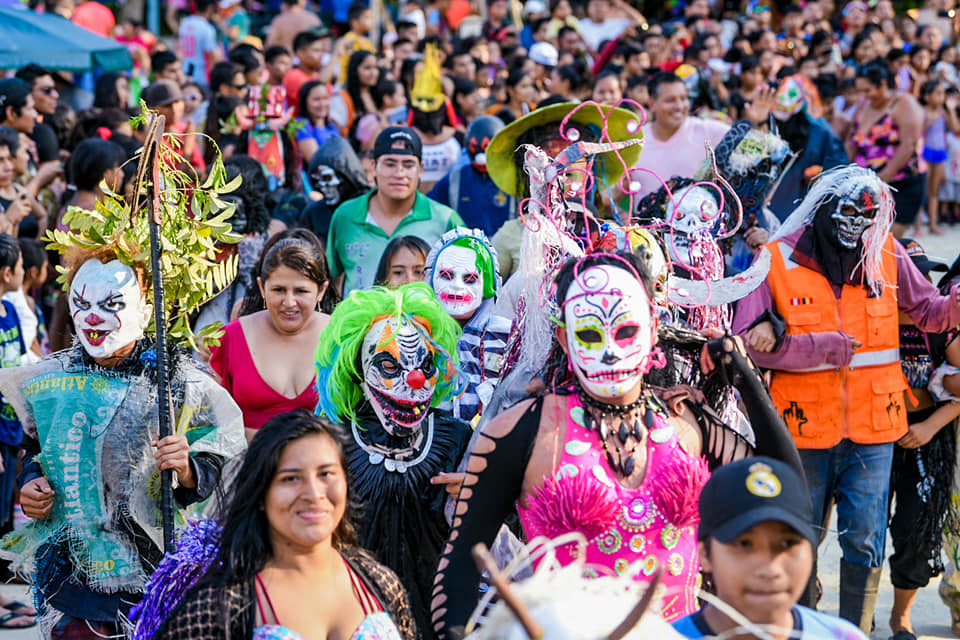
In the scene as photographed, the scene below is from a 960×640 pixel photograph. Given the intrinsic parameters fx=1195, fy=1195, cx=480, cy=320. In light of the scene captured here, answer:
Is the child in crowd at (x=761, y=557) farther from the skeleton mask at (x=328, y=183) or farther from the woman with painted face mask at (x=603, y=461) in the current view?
the skeleton mask at (x=328, y=183)

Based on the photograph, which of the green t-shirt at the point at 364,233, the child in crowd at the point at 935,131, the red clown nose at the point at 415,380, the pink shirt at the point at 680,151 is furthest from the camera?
the child in crowd at the point at 935,131

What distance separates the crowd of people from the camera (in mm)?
2889

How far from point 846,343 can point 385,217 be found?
277 centimetres

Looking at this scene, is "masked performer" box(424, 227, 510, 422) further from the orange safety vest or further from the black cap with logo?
the black cap with logo

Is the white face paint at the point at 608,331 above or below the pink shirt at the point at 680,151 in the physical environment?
below

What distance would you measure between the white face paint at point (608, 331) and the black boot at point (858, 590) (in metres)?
2.05

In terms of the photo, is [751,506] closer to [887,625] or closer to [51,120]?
[887,625]

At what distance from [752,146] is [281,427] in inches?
168

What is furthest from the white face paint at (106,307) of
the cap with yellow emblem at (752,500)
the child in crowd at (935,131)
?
the child in crowd at (935,131)

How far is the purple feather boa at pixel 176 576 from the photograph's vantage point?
2.91 meters

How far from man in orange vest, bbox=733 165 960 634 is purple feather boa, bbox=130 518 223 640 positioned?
2.62 m

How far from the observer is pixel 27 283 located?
21.4 feet

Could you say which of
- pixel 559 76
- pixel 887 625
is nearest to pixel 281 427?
pixel 887 625

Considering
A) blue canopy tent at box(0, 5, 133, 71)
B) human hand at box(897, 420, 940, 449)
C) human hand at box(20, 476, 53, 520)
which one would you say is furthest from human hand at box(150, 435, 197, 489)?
blue canopy tent at box(0, 5, 133, 71)
